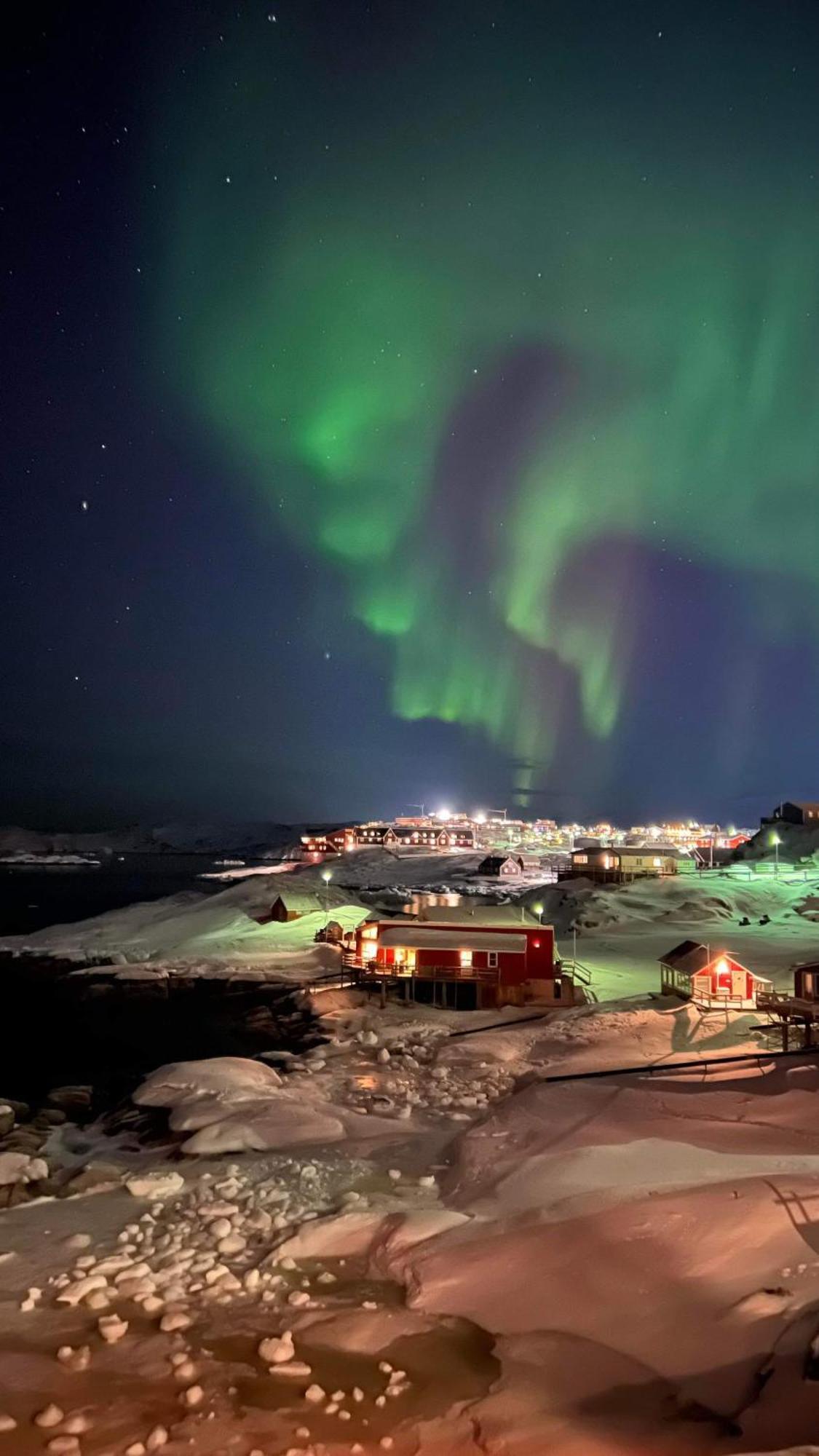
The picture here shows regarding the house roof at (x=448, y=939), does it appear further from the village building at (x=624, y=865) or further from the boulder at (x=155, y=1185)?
the village building at (x=624, y=865)

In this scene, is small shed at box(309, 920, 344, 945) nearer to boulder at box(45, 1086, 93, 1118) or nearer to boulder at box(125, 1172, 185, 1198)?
boulder at box(45, 1086, 93, 1118)

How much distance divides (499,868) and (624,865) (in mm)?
42790

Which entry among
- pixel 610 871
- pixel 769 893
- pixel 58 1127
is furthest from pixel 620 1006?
pixel 610 871

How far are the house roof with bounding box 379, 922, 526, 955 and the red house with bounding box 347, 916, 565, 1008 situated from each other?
45 millimetres

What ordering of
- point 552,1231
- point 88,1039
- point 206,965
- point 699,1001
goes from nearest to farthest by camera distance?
point 552,1231 → point 699,1001 → point 88,1039 → point 206,965

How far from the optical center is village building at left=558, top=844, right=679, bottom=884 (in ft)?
347

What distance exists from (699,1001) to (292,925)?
43.6m

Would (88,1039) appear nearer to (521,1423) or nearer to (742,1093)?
(742,1093)

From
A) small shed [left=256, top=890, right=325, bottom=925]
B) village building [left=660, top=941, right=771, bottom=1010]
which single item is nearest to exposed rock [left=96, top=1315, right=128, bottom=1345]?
village building [left=660, top=941, right=771, bottom=1010]

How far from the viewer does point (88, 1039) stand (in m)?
47.0

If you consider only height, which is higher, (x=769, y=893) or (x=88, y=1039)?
(x=769, y=893)

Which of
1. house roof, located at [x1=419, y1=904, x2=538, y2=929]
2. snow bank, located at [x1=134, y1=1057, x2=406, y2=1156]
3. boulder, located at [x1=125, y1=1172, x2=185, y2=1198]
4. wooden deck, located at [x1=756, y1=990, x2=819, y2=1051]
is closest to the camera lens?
boulder, located at [x1=125, y1=1172, x2=185, y2=1198]

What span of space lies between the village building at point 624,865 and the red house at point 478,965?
58168mm

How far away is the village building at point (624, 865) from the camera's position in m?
106
